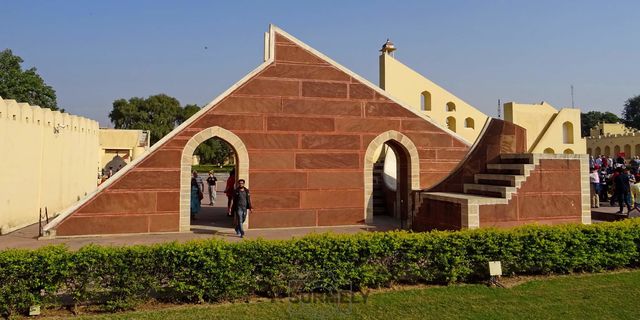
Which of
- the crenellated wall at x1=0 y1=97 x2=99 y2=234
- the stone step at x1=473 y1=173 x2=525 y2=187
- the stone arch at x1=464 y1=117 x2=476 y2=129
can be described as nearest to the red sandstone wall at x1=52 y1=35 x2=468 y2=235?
the stone step at x1=473 y1=173 x2=525 y2=187

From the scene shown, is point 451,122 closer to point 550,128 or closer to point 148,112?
point 550,128

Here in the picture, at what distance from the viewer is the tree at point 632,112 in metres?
79.2

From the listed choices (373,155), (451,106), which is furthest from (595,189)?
(451,106)

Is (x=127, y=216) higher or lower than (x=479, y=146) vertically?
lower

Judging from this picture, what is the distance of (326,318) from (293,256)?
119cm

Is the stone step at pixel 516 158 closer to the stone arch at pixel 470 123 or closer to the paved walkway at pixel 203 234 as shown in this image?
the paved walkway at pixel 203 234

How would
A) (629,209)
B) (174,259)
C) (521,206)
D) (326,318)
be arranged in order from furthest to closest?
(629,209), (521,206), (174,259), (326,318)

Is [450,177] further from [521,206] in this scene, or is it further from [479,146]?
[521,206]

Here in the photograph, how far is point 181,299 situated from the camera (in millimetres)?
6195

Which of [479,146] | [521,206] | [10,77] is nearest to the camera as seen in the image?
[521,206]

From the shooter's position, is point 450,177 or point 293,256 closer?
point 293,256

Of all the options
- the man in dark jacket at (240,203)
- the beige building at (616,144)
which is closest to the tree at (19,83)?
the man in dark jacket at (240,203)

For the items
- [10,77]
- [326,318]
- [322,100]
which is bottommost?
[326,318]

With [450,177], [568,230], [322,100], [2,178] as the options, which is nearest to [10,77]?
[2,178]
